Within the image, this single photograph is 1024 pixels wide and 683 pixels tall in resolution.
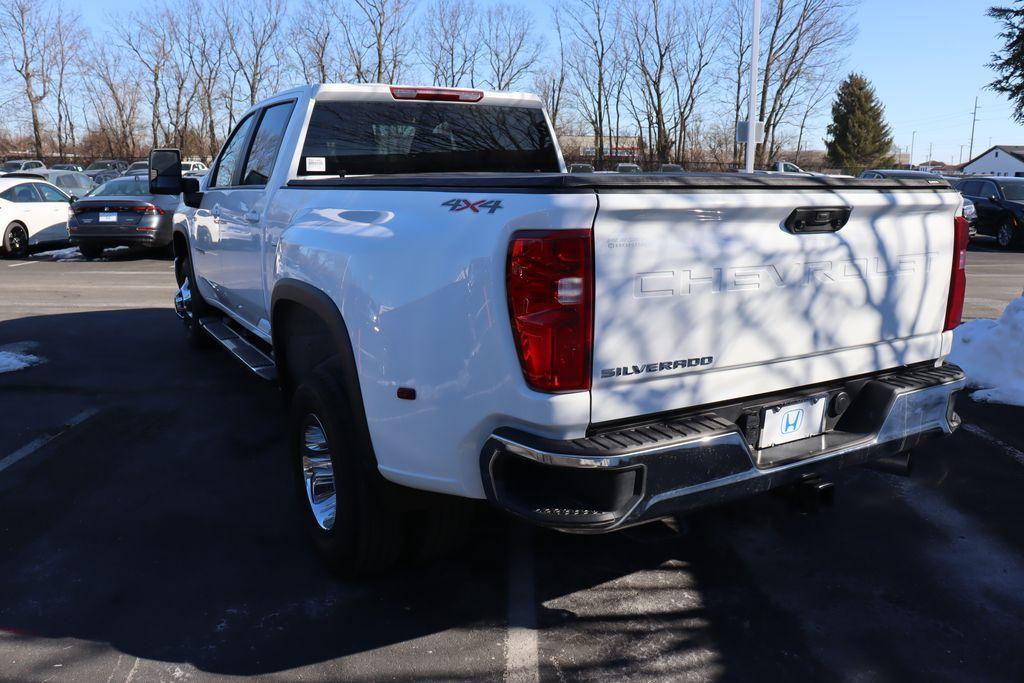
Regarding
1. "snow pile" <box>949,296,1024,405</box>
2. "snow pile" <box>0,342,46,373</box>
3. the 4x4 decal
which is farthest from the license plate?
"snow pile" <box>0,342,46,373</box>

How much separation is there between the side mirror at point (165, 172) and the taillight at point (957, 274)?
4.99 m

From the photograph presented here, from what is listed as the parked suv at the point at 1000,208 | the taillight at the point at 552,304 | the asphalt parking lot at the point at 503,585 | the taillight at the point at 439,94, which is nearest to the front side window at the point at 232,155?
the taillight at the point at 439,94

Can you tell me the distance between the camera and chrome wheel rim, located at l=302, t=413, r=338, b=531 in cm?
348

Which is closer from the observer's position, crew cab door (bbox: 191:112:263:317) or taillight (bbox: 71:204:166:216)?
crew cab door (bbox: 191:112:263:317)

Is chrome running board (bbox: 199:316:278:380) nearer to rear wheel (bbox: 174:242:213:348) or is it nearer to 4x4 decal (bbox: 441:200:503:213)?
rear wheel (bbox: 174:242:213:348)

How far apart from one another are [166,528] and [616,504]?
2466mm

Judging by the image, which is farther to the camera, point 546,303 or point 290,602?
point 290,602

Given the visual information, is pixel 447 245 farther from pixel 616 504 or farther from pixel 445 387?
pixel 616 504

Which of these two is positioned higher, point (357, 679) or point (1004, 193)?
point (1004, 193)

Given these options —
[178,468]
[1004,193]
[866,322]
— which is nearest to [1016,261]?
[1004,193]

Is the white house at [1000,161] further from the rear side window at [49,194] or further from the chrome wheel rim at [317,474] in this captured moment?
the chrome wheel rim at [317,474]

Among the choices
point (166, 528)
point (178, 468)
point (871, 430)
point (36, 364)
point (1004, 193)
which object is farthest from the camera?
point (1004, 193)

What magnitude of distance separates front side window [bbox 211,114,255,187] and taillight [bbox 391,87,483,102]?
1155 millimetres

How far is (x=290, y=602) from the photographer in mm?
3244
